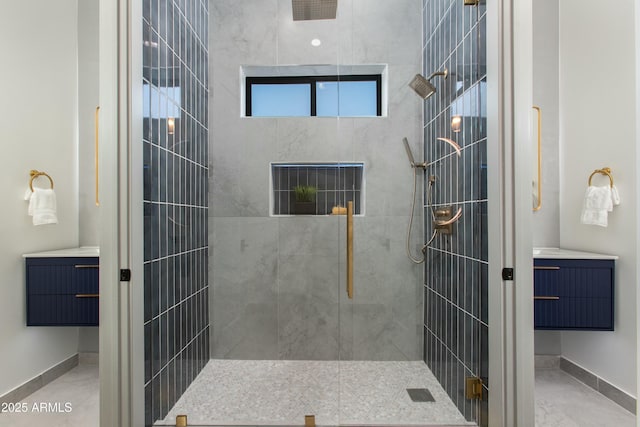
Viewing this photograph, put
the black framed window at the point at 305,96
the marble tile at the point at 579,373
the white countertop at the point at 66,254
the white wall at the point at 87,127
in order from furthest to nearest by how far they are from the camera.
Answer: the white wall at the point at 87,127 < the marble tile at the point at 579,373 < the white countertop at the point at 66,254 < the black framed window at the point at 305,96

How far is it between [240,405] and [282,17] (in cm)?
207

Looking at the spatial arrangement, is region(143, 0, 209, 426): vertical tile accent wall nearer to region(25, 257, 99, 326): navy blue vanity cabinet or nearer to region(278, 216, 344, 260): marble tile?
region(278, 216, 344, 260): marble tile

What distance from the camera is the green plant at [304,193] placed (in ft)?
6.02

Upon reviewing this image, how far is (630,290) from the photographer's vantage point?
1942 mm

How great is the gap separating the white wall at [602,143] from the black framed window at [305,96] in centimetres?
156

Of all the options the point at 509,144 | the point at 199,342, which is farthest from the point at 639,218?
the point at 199,342

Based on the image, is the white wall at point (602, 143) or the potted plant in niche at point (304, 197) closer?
the potted plant in niche at point (304, 197)

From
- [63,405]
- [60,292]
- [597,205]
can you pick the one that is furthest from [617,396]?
[60,292]

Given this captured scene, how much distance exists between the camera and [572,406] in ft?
6.55

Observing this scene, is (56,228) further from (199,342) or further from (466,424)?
(466,424)

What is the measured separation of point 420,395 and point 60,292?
7.15 ft

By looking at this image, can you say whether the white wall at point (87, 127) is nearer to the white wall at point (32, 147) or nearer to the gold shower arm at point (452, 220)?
the white wall at point (32, 147)

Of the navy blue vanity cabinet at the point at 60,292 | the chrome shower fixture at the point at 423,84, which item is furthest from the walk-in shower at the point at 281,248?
the navy blue vanity cabinet at the point at 60,292

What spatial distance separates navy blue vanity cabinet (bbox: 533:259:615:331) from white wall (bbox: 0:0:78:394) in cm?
306
